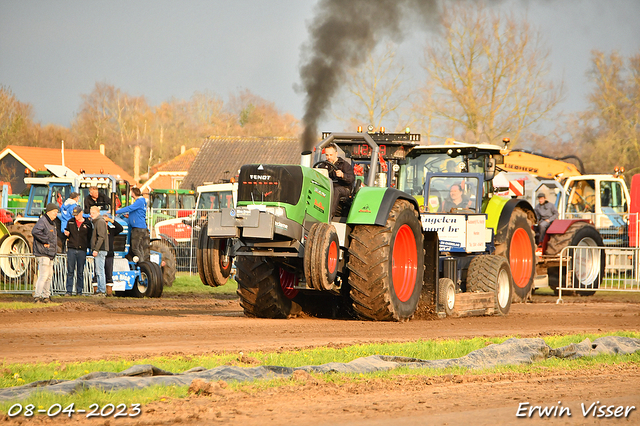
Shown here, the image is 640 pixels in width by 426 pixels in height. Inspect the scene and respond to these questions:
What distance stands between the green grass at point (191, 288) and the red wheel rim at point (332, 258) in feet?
29.1

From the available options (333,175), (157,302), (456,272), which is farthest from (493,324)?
(157,302)

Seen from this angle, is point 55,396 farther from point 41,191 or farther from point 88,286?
point 41,191

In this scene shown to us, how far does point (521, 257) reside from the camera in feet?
52.1

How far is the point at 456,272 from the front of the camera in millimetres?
12914

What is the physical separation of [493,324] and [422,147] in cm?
450

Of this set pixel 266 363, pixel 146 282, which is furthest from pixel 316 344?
pixel 146 282

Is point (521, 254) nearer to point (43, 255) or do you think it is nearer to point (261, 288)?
point (261, 288)

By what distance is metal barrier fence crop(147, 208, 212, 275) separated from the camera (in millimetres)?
23328

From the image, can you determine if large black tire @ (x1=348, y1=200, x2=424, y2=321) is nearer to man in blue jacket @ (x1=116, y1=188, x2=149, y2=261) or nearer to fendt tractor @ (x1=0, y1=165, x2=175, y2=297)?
fendt tractor @ (x1=0, y1=165, x2=175, y2=297)

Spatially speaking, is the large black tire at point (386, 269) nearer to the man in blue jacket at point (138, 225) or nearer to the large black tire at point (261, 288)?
the large black tire at point (261, 288)

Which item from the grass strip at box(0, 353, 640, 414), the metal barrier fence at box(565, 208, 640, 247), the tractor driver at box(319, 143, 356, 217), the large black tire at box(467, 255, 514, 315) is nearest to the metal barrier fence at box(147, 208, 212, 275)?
the metal barrier fence at box(565, 208, 640, 247)

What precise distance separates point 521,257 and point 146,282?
773 cm

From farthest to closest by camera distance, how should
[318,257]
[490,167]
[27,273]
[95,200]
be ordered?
[27,273] → [95,200] → [490,167] → [318,257]

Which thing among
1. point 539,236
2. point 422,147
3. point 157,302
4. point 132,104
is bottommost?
point 157,302
